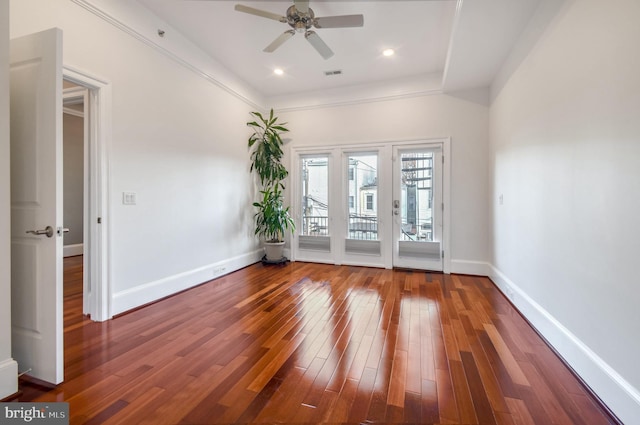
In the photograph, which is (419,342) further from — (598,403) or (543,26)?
(543,26)

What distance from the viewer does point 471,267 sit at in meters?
4.32

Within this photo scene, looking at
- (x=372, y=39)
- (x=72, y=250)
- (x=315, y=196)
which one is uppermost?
(x=372, y=39)

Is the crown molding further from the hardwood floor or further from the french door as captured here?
the hardwood floor

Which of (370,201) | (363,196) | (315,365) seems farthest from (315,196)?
(315,365)

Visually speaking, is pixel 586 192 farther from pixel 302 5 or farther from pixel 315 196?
pixel 315 196

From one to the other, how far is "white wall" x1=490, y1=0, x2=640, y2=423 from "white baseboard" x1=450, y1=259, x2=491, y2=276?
1368 millimetres

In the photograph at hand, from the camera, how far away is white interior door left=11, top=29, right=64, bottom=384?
5.57 feet

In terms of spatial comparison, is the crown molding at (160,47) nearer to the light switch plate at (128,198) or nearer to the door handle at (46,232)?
the light switch plate at (128,198)

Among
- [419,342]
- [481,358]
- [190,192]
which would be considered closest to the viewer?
[481,358]

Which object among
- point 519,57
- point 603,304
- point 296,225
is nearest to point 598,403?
point 603,304

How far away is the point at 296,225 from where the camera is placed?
17.4 feet

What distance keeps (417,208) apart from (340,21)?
3001 mm

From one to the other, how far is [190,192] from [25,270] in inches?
78.9

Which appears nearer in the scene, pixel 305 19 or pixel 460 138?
pixel 305 19
